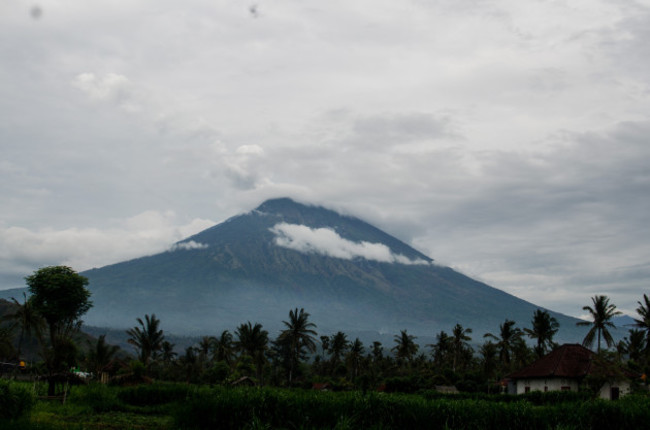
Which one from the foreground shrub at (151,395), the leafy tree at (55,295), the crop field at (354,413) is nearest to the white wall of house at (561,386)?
the crop field at (354,413)

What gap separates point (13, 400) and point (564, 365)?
160ft

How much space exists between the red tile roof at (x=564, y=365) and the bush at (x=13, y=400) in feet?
152

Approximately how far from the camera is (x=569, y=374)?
5641cm

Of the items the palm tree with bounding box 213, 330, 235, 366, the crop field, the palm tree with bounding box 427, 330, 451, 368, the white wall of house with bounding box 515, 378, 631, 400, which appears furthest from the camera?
the palm tree with bounding box 427, 330, 451, 368

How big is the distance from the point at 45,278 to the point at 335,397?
2000 inches

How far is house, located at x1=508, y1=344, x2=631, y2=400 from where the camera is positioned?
51688mm

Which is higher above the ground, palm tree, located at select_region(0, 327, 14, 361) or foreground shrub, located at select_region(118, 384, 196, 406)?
palm tree, located at select_region(0, 327, 14, 361)

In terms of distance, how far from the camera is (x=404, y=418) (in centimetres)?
2588

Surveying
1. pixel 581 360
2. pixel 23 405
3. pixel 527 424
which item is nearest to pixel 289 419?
pixel 527 424

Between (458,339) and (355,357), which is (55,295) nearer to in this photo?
(355,357)

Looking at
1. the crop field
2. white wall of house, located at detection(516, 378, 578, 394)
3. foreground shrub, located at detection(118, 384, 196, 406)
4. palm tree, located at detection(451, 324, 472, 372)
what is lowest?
foreground shrub, located at detection(118, 384, 196, 406)

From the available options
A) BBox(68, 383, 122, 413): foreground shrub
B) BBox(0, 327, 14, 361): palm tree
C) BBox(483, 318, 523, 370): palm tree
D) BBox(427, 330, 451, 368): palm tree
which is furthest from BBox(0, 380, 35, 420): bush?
BBox(427, 330, 451, 368): palm tree

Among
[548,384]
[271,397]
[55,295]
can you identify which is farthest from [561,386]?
[55,295]

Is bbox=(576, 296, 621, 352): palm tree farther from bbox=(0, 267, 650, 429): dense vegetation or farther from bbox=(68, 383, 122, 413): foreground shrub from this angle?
bbox=(68, 383, 122, 413): foreground shrub
